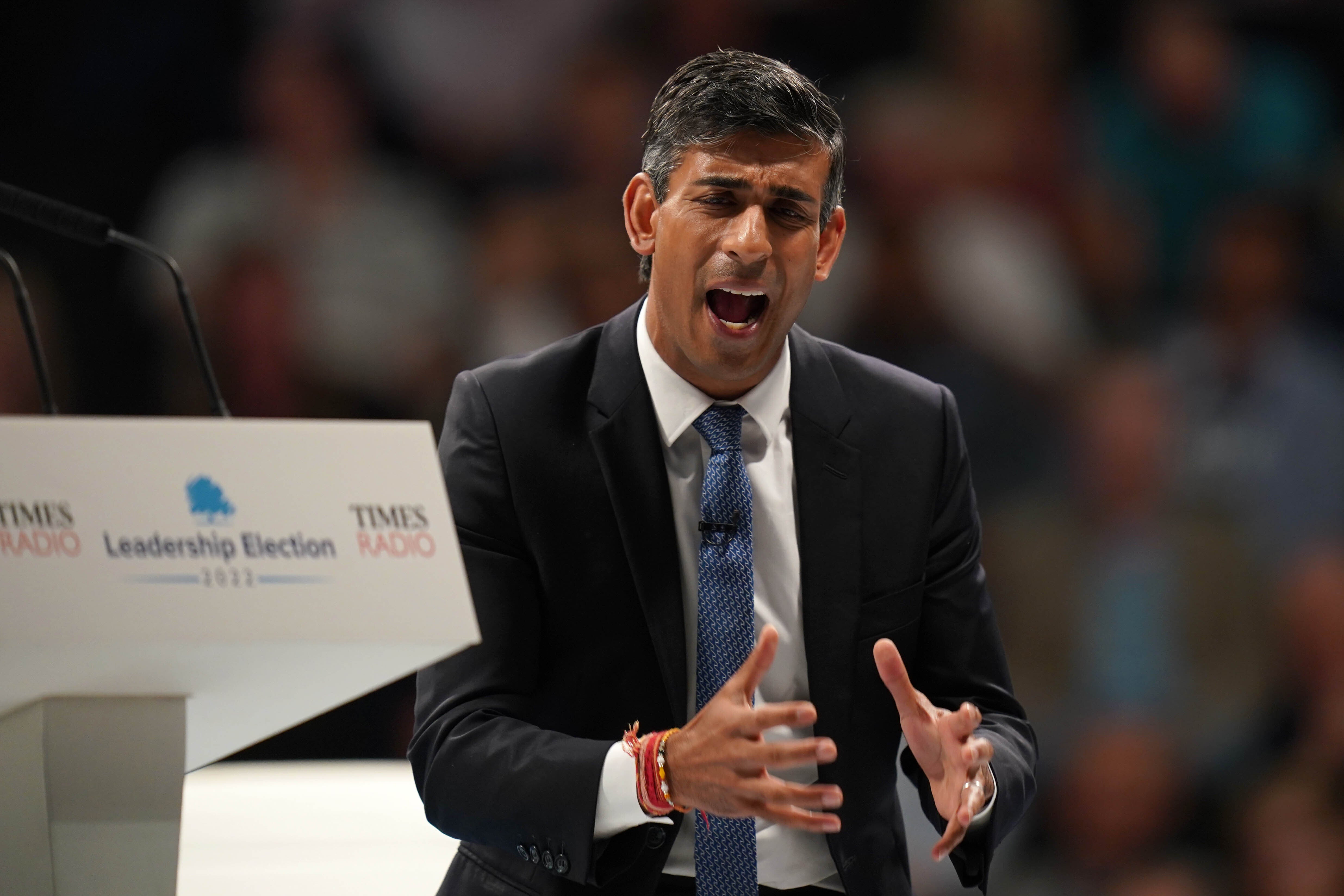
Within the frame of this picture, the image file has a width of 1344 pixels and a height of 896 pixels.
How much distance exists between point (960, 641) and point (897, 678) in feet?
0.95


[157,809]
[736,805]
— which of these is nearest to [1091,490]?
[736,805]

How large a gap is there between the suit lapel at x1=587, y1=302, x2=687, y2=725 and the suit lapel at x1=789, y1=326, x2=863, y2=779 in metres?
0.17

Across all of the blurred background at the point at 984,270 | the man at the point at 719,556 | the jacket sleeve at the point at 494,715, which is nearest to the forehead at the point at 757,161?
the man at the point at 719,556

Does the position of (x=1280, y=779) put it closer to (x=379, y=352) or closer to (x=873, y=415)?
(x=873, y=415)

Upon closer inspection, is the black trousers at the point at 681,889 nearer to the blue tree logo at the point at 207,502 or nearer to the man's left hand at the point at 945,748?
the man's left hand at the point at 945,748

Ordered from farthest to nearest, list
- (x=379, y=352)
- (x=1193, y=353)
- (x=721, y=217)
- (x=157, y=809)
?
(x=1193, y=353)
(x=379, y=352)
(x=721, y=217)
(x=157, y=809)

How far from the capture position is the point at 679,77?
5.91 feet

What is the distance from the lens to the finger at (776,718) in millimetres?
1291

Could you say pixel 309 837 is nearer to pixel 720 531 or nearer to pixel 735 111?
pixel 720 531

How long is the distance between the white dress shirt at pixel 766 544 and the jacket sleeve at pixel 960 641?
5.2 inches

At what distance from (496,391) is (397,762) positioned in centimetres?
130

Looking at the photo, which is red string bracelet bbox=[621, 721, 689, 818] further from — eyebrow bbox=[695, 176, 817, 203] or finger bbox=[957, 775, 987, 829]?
eyebrow bbox=[695, 176, 817, 203]

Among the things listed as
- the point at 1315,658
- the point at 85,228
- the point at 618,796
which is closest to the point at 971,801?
the point at 618,796

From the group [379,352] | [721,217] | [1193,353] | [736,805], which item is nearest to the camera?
[736,805]
